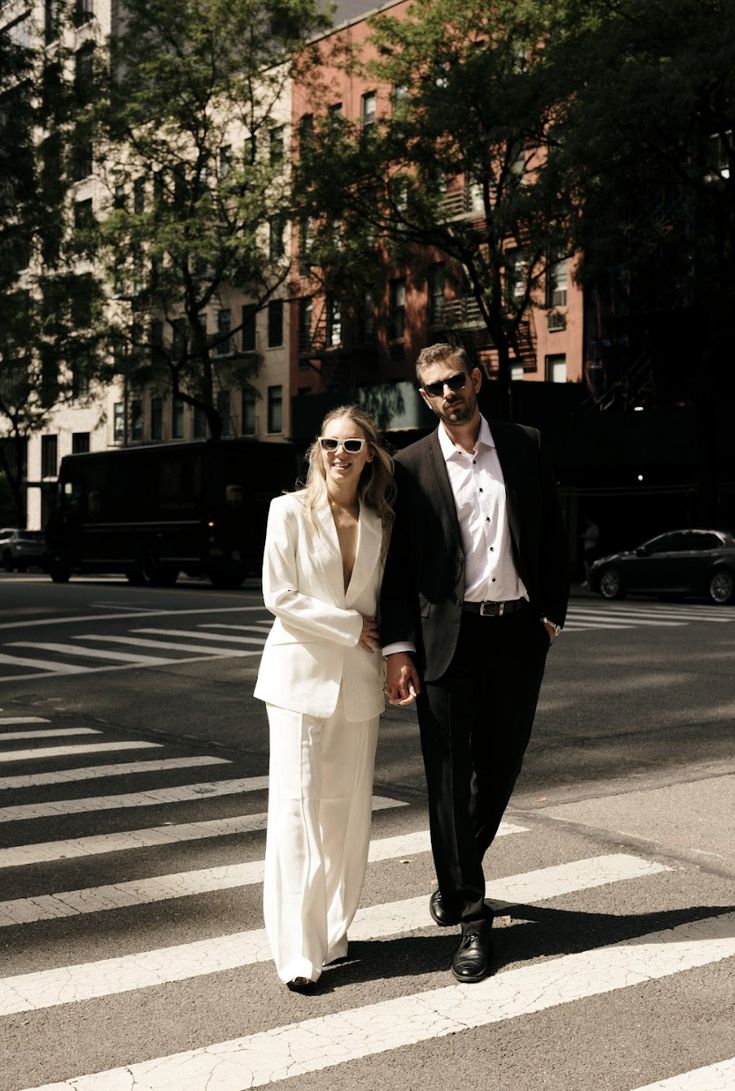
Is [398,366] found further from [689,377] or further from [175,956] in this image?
[175,956]

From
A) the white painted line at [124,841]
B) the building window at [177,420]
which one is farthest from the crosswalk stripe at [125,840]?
the building window at [177,420]

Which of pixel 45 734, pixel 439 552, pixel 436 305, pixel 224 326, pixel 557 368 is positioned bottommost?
pixel 45 734

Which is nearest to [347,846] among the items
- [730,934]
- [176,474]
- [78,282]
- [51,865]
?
[730,934]

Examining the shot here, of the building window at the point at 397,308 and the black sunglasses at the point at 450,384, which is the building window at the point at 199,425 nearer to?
the building window at the point at 397,308

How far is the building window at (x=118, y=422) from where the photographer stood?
2476 inches

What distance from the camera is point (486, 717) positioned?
4.83 metres

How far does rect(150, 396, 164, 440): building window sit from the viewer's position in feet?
198

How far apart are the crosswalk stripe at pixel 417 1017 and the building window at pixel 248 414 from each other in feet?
164

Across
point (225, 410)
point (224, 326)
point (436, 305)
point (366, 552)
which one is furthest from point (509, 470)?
point (224, 326)

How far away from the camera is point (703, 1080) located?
371 centimetres

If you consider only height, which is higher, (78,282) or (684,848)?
(78,282)

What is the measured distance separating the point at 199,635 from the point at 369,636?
13690 mm

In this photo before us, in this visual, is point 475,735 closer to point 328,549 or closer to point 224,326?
point 328,549

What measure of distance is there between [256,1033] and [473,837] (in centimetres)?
102
